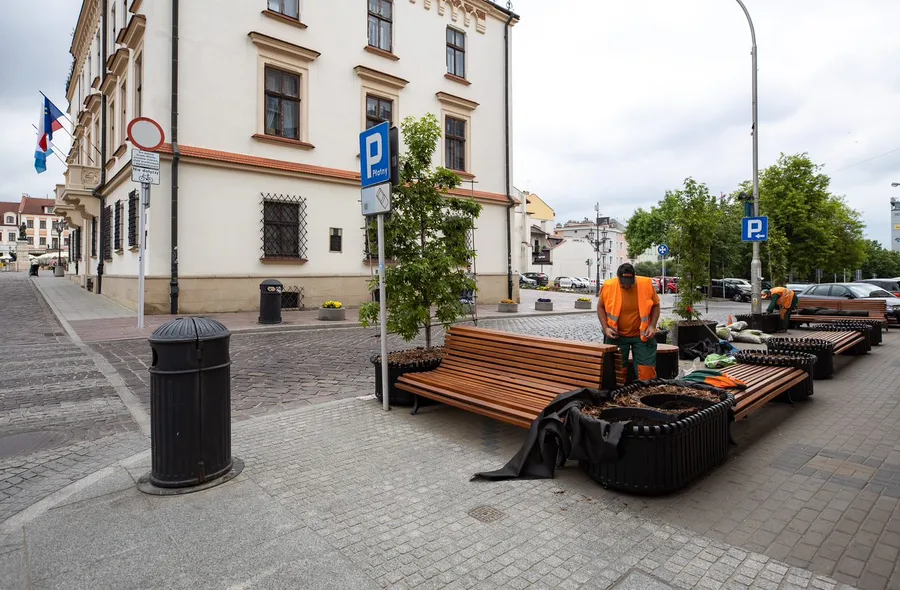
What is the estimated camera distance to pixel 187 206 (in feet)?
54.7

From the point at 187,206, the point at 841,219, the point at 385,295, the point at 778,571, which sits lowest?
the point at 778,571

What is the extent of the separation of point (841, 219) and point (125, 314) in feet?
168

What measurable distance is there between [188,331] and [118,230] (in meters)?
20.5

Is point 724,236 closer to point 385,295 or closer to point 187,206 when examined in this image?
point 187,206

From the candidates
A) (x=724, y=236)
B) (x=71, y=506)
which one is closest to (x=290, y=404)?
(x=71, y=506)

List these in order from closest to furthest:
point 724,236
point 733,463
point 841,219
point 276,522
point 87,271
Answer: point 276,522, point 733,463, point 87,271, point 724,236, point 841,219

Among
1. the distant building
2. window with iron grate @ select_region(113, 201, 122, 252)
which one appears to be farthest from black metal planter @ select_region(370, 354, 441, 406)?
the distant building

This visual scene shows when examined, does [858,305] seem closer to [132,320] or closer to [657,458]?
[657,458]

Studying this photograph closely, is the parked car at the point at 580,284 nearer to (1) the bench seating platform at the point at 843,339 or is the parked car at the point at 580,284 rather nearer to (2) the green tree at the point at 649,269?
(2) the green tree at the point at 649,269

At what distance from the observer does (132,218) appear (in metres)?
18.8

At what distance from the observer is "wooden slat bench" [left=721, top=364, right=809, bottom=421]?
485cm

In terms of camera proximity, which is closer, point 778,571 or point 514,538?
point 778,571


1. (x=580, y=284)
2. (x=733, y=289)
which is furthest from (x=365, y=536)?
(x=580, y=284)

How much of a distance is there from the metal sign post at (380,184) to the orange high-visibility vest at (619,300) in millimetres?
2453
